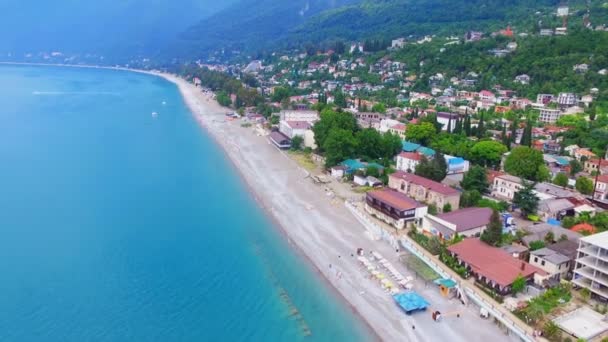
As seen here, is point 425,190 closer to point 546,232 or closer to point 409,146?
point 546,232

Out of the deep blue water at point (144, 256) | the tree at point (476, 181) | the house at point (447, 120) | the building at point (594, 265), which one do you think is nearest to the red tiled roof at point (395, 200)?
the tree at point (476, 181)

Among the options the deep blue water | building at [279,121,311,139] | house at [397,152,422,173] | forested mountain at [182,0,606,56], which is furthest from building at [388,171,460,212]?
forested mountain at [182,0,606,56]

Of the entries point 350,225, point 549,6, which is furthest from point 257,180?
point 549,6

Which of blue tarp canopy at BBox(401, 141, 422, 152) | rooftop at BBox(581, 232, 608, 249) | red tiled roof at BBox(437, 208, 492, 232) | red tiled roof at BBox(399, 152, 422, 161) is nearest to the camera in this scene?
rooftop at BBox(581, 232, 608, 249)

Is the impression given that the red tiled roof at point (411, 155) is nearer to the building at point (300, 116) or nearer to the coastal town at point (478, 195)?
the coastal town at point (478, 195)

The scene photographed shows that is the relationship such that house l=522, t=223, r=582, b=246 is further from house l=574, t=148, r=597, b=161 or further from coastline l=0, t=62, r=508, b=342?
house l=574, t=148, r=597, b=161

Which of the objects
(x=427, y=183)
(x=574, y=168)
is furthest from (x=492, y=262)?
(x=574, y=168)
